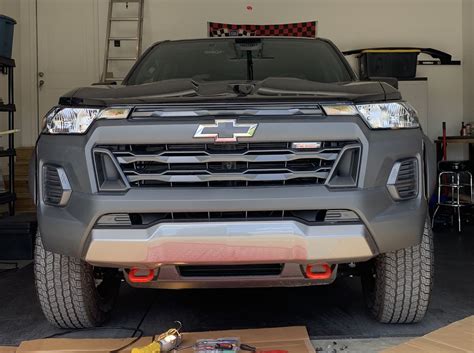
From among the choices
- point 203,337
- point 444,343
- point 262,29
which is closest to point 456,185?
point 262,29

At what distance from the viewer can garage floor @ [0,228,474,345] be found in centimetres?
230

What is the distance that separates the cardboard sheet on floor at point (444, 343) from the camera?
5.96ft

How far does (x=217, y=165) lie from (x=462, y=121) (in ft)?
22.1

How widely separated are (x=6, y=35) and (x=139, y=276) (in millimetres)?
3379

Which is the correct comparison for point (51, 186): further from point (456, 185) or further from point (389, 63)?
point (389, 63)

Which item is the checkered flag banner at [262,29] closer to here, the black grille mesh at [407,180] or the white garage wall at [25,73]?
the white garage wall at [25,73]

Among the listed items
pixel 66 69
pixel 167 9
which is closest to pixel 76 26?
pixel 66 69

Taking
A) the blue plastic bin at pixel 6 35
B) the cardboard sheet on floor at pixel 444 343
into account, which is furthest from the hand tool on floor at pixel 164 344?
the blue plastic bin at pixel 6 35

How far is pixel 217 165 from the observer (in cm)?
183

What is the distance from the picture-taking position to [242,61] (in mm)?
2875

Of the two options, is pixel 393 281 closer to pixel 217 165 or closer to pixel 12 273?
pixel 217 165

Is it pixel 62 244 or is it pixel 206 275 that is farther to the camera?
pixel 206 275

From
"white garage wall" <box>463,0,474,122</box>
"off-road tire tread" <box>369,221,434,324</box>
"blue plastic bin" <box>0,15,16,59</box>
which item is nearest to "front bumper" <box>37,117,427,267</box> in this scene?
"off-road tire tread" <box>369,221,434,324</box>

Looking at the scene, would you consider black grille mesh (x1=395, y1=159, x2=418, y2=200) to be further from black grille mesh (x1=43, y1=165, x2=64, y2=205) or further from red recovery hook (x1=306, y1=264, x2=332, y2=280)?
black grille mesh (x1=43, y1=165, x2=64, y2=205)
